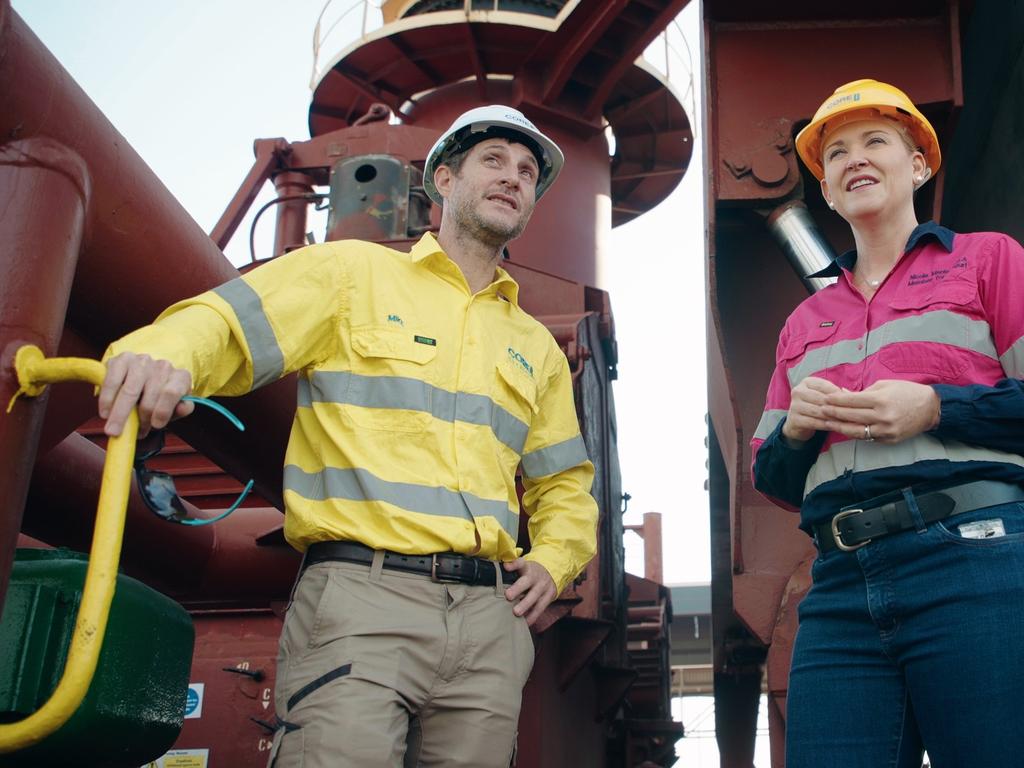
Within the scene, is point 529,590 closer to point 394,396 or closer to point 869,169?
point 394,396

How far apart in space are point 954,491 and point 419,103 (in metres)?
9.95

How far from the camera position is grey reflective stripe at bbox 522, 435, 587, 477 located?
2.93m

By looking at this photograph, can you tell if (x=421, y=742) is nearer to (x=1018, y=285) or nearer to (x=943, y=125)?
(x=1018, y=285)

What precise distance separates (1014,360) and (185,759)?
4.34 m

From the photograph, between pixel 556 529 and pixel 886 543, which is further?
pixel 556 529

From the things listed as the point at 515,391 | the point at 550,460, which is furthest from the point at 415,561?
the point at 550,460

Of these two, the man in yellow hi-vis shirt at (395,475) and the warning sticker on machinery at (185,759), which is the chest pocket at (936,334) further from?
the warning sticker on machinery at (185,759)

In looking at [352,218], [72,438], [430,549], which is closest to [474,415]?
[430,549]

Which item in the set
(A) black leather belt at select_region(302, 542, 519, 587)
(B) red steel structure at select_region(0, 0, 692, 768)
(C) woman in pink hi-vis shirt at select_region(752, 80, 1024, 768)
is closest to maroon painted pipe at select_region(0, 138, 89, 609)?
(B) red steel structure at select_region(0, 0, 692, 768)

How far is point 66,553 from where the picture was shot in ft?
9.18

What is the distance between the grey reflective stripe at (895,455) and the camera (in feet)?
7.18

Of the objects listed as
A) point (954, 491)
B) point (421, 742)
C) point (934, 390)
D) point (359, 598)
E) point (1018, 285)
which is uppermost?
point (1018, 285)

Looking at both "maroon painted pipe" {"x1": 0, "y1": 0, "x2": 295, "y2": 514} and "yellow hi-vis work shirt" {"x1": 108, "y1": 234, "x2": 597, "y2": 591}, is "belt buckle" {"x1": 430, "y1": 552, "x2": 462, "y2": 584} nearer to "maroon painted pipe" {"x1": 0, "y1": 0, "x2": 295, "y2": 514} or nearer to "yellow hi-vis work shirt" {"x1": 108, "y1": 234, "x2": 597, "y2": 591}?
"yellow hi-vis work shirt" {"x1": 108, "y1": 234, "x2": 597, "y2": 591}

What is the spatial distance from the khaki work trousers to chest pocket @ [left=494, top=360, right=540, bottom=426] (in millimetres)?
492
